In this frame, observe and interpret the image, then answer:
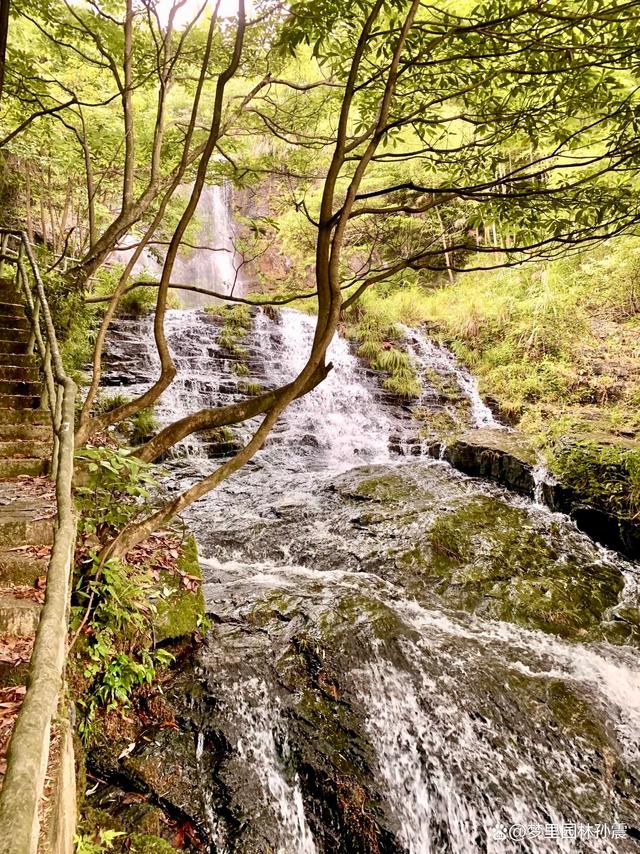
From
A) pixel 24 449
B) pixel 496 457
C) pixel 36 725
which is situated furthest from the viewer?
pixel 496 457

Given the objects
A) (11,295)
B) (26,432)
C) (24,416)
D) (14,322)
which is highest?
(11,295)

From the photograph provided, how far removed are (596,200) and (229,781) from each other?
525 cm

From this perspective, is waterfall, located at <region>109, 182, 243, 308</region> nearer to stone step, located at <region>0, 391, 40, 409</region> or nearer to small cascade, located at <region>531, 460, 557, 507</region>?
small cascade, located at <region>531, 460, 557, 507</region>

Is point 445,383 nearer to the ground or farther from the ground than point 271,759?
farther from the ground

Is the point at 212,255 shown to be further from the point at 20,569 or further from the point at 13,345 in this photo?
the point at 20,569

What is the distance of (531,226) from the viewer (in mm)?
3949

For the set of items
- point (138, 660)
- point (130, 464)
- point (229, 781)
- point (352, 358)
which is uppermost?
point (352, 358)

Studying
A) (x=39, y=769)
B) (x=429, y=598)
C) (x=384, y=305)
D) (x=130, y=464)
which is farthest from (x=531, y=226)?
(x=384, y=305)

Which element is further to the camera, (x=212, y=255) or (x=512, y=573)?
(x=212, y=255)

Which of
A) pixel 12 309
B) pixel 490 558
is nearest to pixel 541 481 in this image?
pixel 490 558

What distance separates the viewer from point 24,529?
316 cm

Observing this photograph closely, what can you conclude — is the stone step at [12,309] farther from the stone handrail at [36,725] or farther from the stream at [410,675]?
the stone handrail at [36,725]

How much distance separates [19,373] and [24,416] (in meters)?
0.79

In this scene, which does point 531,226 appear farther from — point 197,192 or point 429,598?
point 429,598
